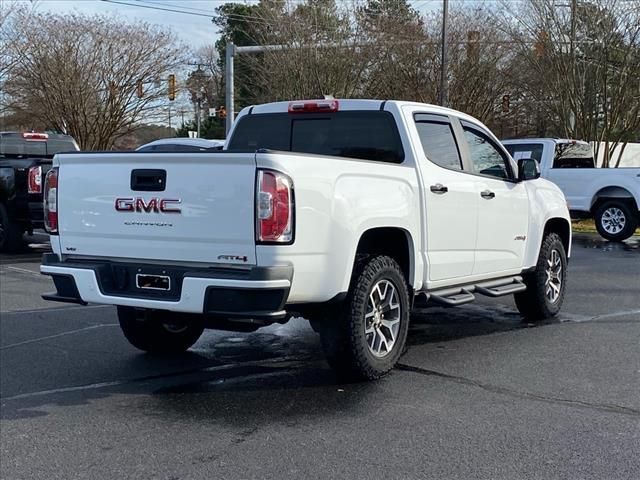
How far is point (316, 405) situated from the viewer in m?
5.43

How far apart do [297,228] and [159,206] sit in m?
0.94

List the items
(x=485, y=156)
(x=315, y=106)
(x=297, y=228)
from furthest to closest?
1. (x=485, y=156)
2. (x=315, y=106)
3. (x=297, y=228)

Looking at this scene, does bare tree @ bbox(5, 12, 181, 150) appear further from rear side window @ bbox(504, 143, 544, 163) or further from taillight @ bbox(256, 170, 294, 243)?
taillight @ bbox(256, 170, 294, 243)

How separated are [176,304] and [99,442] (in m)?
0.94

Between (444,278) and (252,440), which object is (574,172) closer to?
(444,278)

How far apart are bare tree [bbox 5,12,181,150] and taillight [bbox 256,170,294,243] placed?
25.7 m

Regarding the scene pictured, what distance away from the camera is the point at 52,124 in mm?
30078

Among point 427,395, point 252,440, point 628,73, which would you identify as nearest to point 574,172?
point 628,73

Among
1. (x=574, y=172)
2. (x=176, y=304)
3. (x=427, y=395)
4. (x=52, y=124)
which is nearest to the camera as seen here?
(x=176, y=304)

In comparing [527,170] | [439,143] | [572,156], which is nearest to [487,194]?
[439,143]

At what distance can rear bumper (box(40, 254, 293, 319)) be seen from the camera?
16.3 feet

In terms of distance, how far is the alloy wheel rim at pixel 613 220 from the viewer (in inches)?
628

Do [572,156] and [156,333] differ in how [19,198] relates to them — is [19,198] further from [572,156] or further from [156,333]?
[572,156]

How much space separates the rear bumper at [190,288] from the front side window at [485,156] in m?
2.91
